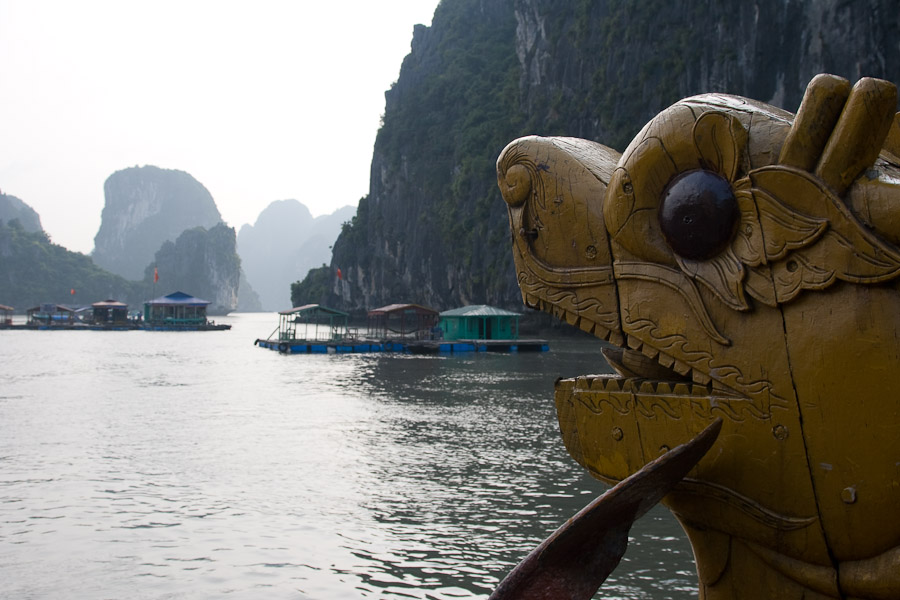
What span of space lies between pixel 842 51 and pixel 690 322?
36707 millimetres

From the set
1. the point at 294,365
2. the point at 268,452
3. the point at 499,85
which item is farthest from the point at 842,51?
the point at 499,85

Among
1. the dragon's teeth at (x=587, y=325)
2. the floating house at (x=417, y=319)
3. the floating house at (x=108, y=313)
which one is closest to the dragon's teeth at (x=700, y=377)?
the dragon's teeth at (x=587, y=325)

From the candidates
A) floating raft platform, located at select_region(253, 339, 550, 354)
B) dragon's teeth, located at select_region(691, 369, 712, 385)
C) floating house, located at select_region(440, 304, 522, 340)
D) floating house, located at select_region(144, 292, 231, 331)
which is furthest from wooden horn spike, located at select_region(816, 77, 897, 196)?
floating house, located at select_region(144, 292, 231, 331)

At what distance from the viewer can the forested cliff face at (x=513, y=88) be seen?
3584cm

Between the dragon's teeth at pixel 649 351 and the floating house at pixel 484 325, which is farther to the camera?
the floating house at pixel 484 325

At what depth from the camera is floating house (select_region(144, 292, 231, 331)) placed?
70.1m

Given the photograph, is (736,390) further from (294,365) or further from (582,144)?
(294,365)

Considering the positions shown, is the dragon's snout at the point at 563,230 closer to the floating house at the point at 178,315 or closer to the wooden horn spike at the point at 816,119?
the wooden horn spike at the point at 816,119

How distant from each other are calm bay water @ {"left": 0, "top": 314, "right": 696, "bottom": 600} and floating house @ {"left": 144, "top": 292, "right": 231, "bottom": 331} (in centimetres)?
5182

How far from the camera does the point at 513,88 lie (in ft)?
220

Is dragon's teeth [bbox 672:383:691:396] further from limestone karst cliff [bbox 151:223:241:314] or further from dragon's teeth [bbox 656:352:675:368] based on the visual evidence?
limestone karst cliff [bbox 151:223:241:314]

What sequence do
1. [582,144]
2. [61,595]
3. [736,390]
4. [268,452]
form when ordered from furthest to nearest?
[268,452] → [61,595] → [582,144] → [736,390]

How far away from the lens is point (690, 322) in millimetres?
1287

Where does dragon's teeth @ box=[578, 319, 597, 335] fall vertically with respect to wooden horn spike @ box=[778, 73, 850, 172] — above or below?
below
